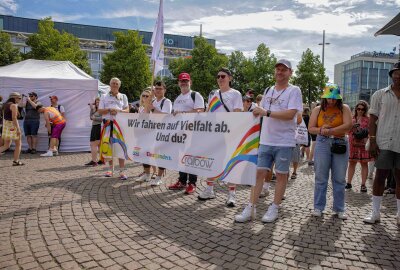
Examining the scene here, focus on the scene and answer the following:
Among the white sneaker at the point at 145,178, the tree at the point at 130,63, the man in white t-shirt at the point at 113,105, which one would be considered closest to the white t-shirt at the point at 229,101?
the white sneaker at the point at 145,178

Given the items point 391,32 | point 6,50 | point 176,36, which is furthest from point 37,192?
point 176,36

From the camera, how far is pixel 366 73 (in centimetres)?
8394

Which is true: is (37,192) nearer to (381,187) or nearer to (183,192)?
(183,192)

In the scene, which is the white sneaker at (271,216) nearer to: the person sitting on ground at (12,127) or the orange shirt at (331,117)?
the orange shirt at (331,117)

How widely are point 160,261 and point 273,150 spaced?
7.04 feet

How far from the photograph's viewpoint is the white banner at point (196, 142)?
14.9 ft

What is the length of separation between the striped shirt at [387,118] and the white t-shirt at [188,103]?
9.34 ft

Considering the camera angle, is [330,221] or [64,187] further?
[64,187]

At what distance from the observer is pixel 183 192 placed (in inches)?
247

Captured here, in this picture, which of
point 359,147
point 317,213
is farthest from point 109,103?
point 359,147

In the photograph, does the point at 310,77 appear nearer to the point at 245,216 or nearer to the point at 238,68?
the point at 238,68

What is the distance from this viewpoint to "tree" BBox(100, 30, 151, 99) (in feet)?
133

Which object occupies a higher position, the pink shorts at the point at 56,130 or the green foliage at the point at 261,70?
the green foliage at the point at 261,70

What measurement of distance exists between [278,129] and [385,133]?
1477 millimetres
